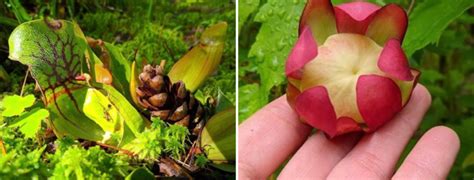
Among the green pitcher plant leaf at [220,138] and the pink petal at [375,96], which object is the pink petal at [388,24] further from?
the green pitcher plant leaf at [220,138]

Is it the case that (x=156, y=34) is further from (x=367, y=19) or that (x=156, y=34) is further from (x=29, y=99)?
(x=367, y=19)

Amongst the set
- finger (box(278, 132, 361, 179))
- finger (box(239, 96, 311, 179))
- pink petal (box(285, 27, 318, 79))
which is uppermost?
pink petal (box(285, 27, 318, 79))

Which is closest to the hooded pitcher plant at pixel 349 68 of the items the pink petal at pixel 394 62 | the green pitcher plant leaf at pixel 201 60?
the pink petal at pixel 394 62

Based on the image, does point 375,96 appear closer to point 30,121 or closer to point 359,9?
point 359,9

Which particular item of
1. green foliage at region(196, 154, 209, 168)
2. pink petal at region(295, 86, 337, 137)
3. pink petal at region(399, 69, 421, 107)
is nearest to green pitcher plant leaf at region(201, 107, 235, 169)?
green foliage at region(196, 154, 209, 168)

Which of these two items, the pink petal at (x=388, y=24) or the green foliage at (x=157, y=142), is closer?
the green foliage at (x=157, y=142)

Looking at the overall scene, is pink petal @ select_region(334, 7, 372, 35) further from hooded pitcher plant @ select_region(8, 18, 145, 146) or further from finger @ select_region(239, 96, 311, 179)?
hooded pitcher plant @ select_region(8, 18, 145, 146)
